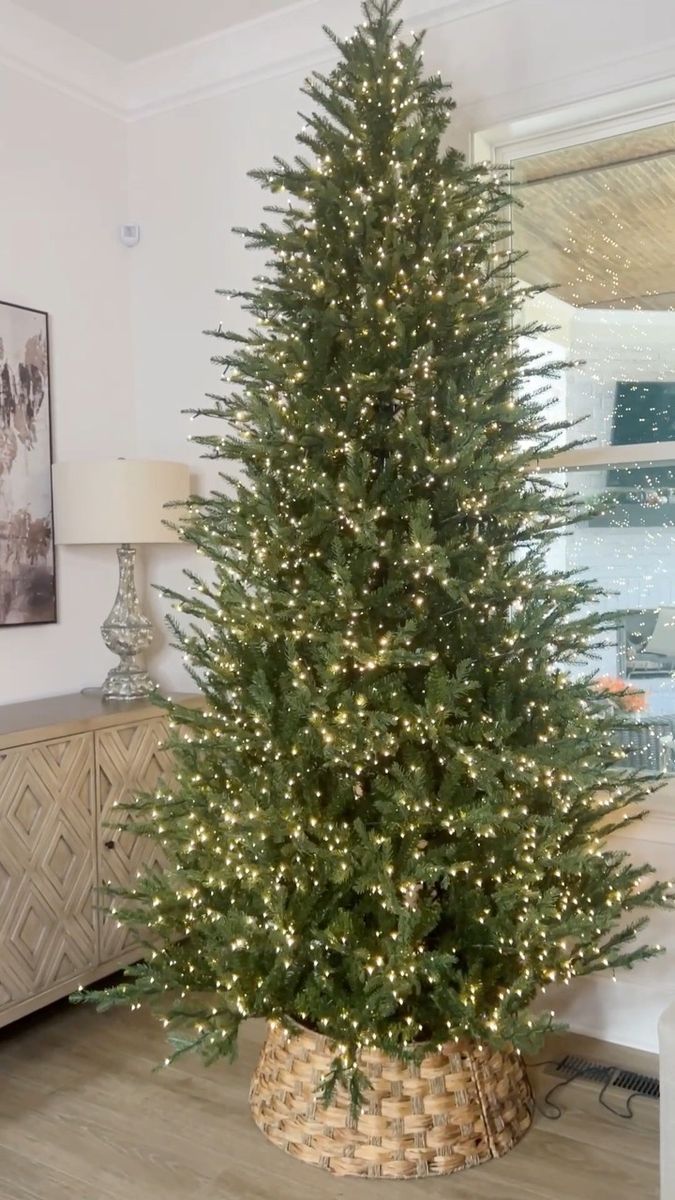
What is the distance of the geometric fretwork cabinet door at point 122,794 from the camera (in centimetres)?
274

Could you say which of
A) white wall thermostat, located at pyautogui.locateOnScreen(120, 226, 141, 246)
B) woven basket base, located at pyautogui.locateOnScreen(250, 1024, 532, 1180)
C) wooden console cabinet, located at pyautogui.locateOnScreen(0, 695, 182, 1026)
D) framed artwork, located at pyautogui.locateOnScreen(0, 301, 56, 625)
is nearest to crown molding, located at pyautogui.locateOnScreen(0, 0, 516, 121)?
white wall thermostat, located at pyautogui.locateOnScreen(120, 226, 141, 246)

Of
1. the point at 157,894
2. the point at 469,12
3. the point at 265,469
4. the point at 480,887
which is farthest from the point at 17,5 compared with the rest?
the point at 480,887

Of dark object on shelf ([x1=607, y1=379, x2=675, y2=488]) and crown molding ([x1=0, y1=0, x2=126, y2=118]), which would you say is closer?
dark object on shelf ([x1=607, y1=379, x2=675, y2=488])

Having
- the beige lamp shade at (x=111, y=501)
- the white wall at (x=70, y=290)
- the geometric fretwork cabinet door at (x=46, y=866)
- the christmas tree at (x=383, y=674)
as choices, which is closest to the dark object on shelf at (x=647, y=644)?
the christmas tree at (x=383, y=674)

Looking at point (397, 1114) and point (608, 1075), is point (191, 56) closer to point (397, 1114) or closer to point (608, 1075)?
point (397, 1114)

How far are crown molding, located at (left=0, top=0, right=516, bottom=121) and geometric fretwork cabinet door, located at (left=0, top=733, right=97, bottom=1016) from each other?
2106mm

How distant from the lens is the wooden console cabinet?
8.14ft

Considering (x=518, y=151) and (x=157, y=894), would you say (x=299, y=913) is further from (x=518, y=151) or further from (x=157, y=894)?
(x=518, y=151)

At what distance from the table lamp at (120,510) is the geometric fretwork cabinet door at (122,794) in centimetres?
15

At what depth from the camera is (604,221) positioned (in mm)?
2740

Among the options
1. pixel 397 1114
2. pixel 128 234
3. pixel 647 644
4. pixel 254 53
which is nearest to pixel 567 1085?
pixel 397 1114

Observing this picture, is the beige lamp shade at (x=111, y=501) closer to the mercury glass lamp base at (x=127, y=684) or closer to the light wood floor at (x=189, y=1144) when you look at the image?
the mercury glass lamp base at (x=127, y=684)

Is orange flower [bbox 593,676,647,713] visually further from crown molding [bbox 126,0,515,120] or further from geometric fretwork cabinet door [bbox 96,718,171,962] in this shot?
crown molding [bbox 126,0,515,120]

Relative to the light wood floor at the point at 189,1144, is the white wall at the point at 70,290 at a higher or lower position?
higher
